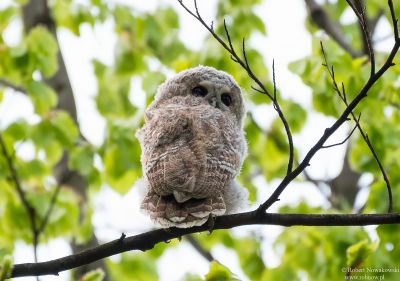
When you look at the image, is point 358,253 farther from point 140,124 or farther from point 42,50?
point 42,50

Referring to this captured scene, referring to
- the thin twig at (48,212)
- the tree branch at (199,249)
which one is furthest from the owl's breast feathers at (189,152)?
the tree branch at (199,249)

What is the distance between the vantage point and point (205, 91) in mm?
4008

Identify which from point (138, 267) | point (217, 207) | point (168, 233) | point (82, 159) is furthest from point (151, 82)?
point (138, 267)

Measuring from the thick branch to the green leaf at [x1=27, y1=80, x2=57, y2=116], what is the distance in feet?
8.62

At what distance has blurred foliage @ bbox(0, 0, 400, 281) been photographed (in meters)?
4.81

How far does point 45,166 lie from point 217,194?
3.36m

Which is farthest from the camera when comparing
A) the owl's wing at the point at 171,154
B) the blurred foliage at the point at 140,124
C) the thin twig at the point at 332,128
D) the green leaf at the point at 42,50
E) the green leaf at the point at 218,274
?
the green leaf at the point at 42,50

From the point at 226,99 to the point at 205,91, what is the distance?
0.52 feet

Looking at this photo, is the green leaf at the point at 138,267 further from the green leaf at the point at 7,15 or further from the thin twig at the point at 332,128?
the thin twig at the point at 332,128

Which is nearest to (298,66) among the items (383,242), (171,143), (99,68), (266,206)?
(383,242)

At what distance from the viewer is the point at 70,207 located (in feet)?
17.6

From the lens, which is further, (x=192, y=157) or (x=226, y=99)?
(x=226, y=99)

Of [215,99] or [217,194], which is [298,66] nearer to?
[215,99]

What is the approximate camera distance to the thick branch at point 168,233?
2775 millimetres
